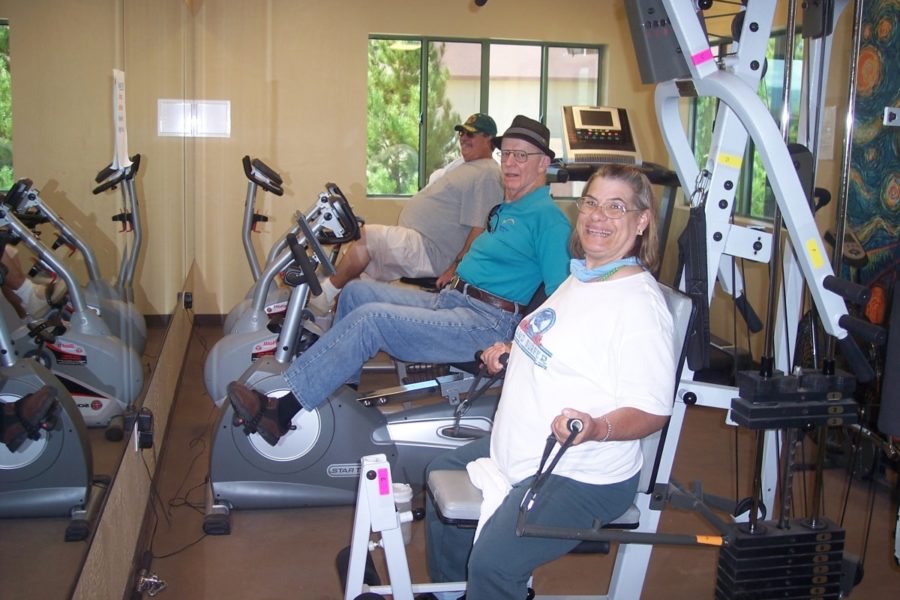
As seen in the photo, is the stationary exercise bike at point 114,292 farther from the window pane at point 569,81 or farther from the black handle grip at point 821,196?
the window pane at point 569,81

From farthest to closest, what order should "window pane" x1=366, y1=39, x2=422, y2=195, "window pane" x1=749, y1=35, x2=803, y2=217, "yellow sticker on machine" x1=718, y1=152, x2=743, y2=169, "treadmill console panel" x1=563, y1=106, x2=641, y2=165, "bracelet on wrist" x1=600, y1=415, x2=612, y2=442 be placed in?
"window pane" x1=366, y1=39, x2=422, y2=195, "treadmill console panel" x1=563, y1=106, x2=641, y2=165, "window pane" x1=749, y1=35, x2=803, y2=217, "yellow sticker on machine" x1=718, y1=152, x2=743, y2=169, "bracelet on wrist" x1=600, y1=415, x2=612, y2=442

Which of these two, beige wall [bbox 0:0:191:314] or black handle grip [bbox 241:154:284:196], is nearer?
beige wall [bbox 0:0:191:314]

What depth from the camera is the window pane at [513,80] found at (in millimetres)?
6438

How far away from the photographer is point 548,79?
651cm

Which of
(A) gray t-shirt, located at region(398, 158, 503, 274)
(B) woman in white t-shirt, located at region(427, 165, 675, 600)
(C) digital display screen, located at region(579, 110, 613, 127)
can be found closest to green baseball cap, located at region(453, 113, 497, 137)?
(A) gray t-shirt, located at region(398, 158, 503, 274)

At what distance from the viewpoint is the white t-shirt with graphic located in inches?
74.2

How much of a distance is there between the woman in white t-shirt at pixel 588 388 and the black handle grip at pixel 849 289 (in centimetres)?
40

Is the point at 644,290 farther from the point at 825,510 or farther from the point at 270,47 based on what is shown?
the point at 270,47

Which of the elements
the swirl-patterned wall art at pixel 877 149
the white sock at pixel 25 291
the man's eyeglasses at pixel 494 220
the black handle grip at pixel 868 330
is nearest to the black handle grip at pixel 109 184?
the white sock at pixel 25 291

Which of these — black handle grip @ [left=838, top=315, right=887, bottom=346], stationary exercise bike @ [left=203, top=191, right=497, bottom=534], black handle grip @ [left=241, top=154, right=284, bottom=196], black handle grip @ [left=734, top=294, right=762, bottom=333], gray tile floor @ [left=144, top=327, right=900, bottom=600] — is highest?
black handle grip @ [left=241, top=154, right=284, bottom=196]

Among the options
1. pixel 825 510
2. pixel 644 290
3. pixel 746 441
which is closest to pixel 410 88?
pixel 746 441

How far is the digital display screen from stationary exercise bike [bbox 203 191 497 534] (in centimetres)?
259

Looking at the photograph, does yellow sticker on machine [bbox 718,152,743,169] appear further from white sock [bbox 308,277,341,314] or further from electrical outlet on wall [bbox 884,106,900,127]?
white sock [bbox 308,277,341,314]

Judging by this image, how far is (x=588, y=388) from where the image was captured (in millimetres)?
1915
